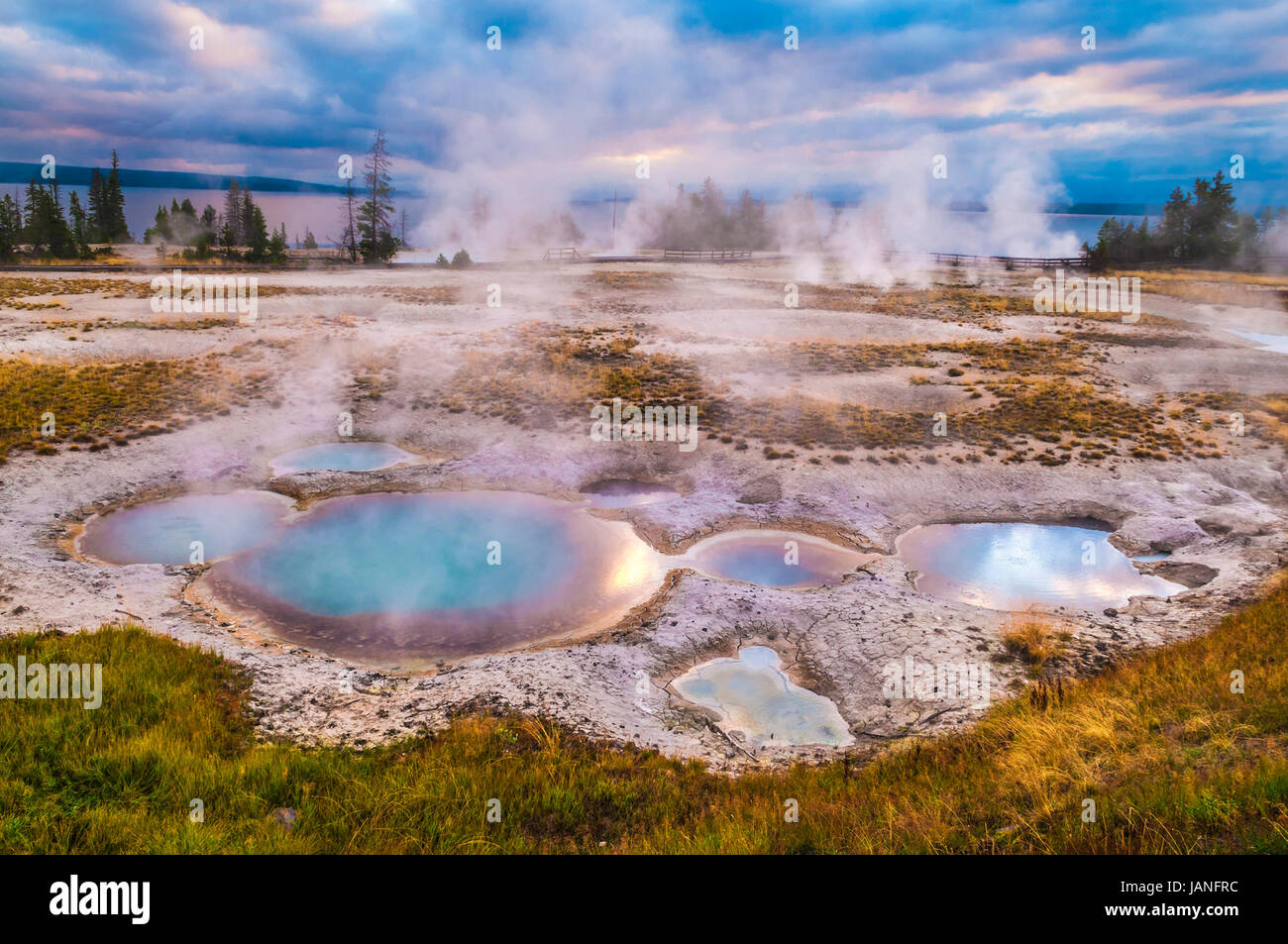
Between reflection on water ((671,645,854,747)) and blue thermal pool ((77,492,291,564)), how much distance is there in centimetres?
972

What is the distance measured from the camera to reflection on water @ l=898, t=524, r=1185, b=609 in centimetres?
1344

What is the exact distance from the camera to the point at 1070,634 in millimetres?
11680

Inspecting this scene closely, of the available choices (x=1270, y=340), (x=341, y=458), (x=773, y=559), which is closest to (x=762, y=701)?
(x=773, y=559)

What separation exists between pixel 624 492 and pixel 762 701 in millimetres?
8689

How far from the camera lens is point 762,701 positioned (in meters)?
10.5

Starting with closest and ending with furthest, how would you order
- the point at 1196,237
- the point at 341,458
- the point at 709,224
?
the point at 341,458 < the point at 1196,237 < the point at 709,224

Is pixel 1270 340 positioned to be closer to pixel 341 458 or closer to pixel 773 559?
pixel 773 559

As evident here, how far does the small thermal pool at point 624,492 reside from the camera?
17.7m

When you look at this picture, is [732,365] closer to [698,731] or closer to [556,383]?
[556,383]

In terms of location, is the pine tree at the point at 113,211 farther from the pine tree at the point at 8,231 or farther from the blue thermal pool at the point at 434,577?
the blue thermal pool at the point at 434,577

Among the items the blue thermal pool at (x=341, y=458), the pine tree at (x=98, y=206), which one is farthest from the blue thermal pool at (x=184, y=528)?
the pine tree at (x=98, y=206)
